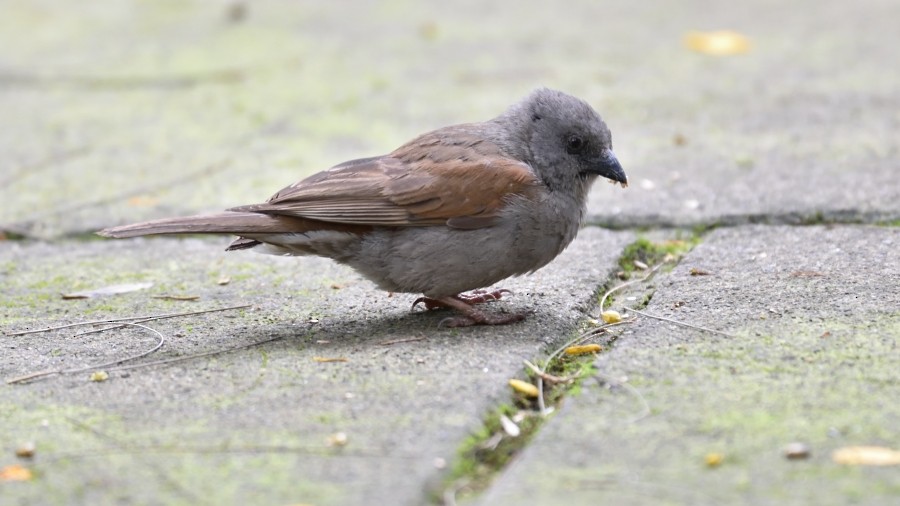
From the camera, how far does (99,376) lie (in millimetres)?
3236

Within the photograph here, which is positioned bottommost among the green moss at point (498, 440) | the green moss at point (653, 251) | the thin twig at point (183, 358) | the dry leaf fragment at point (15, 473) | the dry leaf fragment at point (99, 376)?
the green moss at point (498, 440)

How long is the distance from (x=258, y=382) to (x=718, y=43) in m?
5.50

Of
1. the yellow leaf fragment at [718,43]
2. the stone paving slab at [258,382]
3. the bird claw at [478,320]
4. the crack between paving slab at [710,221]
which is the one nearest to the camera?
the stone paving slab at [258,382]

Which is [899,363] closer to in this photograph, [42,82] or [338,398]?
[338,398]

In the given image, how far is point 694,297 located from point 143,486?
195cm

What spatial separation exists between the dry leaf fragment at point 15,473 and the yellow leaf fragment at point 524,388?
1.21m

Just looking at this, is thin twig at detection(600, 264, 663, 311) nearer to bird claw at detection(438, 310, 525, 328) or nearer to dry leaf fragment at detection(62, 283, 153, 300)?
bird claw at detection(438, 310, 525, 328)

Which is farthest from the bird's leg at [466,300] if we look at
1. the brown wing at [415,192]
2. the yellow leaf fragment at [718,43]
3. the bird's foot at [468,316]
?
the yellow leaf fragment at [718,43]

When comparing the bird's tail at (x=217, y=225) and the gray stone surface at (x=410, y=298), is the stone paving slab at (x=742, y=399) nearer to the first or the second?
the gray stone surface at (x=410, y=298)

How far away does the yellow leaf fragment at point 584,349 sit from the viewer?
11.1 feet

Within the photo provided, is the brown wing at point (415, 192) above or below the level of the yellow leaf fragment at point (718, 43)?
below

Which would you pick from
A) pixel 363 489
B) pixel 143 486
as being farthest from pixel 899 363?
pixel 143 486

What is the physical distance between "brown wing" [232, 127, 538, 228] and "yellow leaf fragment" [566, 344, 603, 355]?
631 millimetres

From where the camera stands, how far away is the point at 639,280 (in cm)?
412
